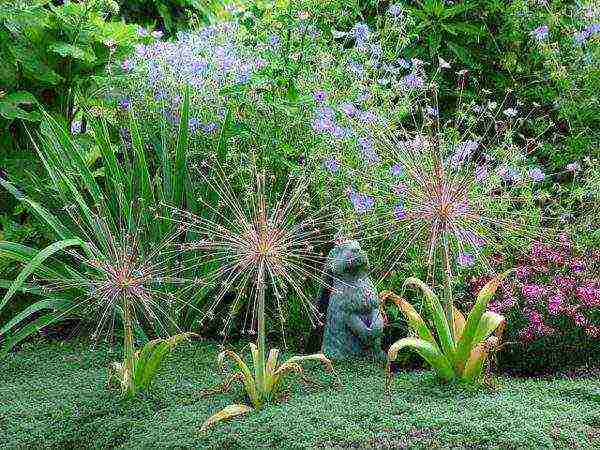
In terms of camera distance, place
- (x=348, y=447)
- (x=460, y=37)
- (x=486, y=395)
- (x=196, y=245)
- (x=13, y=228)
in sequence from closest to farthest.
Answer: (x=348, y=447), (x=486, y=395), (x=196, y=245), (x=13, y=228), (x=460, y=37)

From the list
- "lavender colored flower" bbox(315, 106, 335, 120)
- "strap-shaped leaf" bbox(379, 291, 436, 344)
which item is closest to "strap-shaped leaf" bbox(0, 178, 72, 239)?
"lavender colored flower" bbox(315, 106, 335, 120)

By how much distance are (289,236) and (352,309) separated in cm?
63

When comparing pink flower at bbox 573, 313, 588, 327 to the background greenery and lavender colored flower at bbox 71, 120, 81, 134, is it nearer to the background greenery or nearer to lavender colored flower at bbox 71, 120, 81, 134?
the background greenery

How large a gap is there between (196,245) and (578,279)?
216 centimetres

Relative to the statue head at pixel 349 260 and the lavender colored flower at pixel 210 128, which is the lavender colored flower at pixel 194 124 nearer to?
the lavender colored flower at pixel 210 128

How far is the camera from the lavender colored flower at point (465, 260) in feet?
16.6

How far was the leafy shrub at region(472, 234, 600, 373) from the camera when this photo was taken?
16.5 ft

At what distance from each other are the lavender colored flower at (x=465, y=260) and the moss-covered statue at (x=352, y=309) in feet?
1.64

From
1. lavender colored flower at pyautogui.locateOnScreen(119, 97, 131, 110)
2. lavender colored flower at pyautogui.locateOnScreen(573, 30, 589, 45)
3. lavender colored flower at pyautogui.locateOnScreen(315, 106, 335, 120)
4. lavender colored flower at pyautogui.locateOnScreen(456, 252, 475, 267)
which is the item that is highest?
lavender colored flower at pyautogui.locateOnScreen(573, 30, 589, 45)

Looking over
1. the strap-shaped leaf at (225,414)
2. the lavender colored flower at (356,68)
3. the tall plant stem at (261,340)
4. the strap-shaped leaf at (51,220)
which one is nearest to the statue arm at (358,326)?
the tall plant stem at (261,340)

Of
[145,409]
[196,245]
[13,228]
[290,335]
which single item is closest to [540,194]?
[290,335]

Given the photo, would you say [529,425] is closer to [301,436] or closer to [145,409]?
[301,436]

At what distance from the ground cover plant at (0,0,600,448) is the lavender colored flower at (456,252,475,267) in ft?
0.07

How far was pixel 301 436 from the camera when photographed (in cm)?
403
